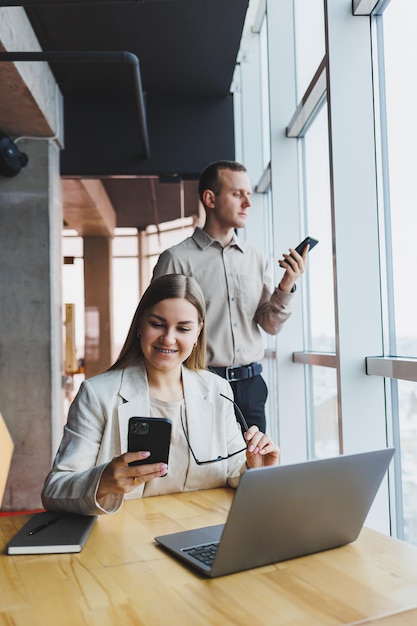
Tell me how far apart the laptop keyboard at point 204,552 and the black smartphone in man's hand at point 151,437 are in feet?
0.66

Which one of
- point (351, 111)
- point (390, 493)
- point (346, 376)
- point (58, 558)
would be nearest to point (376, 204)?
point (351, 111)

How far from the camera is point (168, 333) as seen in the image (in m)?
1.76

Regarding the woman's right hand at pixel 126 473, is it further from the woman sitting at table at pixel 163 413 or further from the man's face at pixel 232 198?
the man's face at pixel 232 198

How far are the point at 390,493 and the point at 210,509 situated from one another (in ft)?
4.01

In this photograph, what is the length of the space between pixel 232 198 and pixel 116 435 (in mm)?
Answer: 1512

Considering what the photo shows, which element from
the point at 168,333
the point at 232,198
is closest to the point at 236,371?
the point at 232,198

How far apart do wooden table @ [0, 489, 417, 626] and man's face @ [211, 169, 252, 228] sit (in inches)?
71.1

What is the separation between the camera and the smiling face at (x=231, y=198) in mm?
2828

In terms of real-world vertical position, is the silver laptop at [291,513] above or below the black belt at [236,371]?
below

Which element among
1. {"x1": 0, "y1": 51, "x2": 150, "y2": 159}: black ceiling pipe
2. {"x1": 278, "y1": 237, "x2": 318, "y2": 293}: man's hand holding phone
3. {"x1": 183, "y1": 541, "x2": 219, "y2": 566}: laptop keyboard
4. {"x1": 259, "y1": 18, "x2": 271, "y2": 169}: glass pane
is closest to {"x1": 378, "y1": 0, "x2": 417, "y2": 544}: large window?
{"x1": 278, "y1": 237, "x2": 318, "y2": 293}: man's hand holding phone

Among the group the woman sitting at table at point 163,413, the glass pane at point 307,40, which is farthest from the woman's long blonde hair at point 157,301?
the glass pane at point 307,40

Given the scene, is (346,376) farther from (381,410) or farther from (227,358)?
(227,358)

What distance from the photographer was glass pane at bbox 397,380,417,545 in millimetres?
2240

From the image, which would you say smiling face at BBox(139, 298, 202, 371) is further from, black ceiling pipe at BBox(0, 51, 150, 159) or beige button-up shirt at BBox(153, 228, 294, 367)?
black ceiling pipe at BBox(0, 51, 150, 159)
